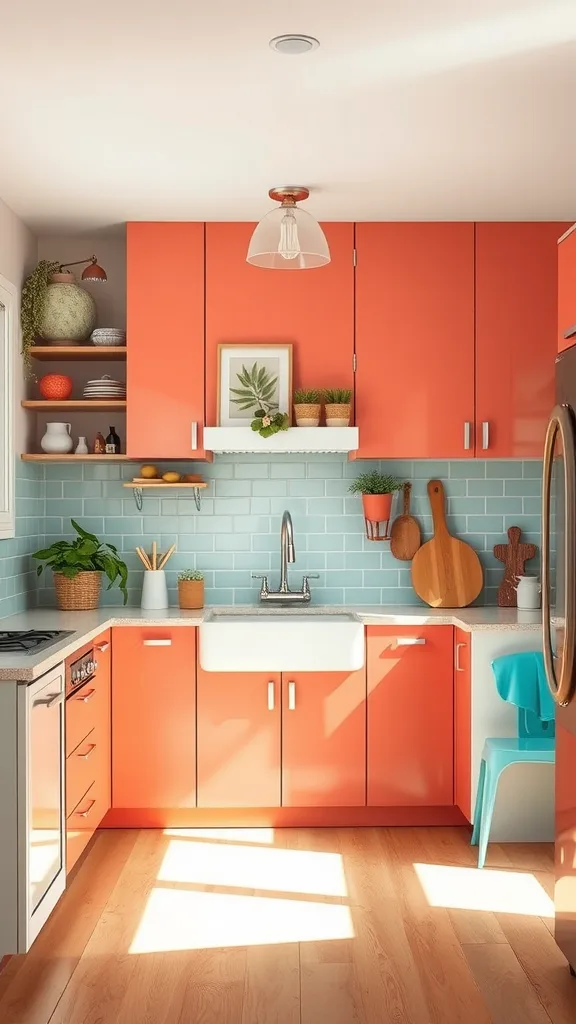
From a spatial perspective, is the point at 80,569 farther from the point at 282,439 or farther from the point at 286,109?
the point at 286,109

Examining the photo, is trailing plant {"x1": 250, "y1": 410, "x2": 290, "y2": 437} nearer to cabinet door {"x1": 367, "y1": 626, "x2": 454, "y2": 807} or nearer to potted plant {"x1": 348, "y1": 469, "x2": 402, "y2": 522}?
potted plant {"x1": 348, "y1": 469, "x2": 402, "y2": 522}

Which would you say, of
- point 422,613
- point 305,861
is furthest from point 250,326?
point 305,861

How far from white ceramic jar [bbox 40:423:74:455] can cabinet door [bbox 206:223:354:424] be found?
0.66 metres

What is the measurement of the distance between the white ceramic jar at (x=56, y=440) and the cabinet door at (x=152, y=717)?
87 cm

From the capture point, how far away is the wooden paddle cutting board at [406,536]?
4.61 metres

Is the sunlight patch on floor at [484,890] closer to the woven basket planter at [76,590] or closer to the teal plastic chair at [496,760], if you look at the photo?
the teal plastic chair at [496,760]

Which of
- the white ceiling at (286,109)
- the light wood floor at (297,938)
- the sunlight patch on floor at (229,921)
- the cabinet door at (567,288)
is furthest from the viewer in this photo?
the sunlight patch on floor at (229,921)

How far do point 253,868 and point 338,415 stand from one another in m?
1.85

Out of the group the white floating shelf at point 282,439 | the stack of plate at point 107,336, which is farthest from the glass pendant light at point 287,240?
the stack of plate at point 107,336

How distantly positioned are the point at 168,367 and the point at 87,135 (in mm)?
1182

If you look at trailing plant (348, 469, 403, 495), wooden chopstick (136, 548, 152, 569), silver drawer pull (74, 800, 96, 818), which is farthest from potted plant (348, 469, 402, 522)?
silver drawer pull (74, 800, 96, 818)

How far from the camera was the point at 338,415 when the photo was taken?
4219 mm

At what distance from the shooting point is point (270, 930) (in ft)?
10.3

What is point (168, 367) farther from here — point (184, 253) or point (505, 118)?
point (505, 118)
